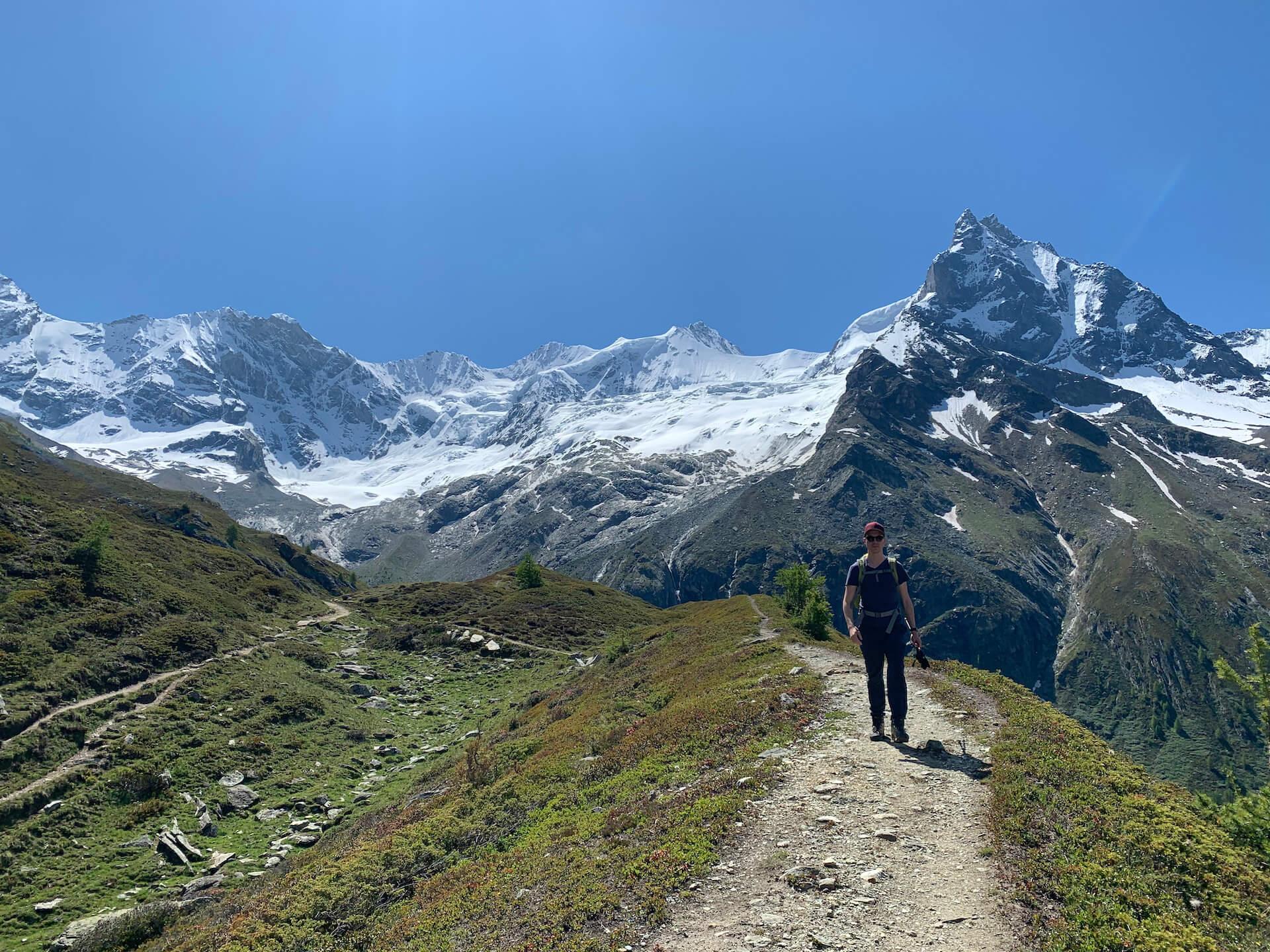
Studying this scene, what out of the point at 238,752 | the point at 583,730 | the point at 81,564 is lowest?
the point at 238,752

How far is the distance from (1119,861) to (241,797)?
94.4ft

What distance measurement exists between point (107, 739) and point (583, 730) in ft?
A: 71.4

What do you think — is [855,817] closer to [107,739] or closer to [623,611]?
[107,739]

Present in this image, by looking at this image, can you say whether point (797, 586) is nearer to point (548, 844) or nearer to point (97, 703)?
point (548, 844)

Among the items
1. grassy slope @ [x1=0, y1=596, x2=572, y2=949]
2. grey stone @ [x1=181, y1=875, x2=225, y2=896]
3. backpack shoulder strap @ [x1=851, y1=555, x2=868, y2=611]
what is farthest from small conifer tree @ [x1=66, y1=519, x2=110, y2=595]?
backpack shoulder strap @ [x1=851, y1=555, x2=868, y2=611]

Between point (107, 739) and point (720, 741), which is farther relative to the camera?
point (107, 739)

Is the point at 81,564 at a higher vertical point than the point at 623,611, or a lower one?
higher

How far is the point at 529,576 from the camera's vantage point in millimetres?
93125

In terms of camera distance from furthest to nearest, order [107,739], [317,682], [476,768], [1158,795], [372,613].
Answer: [372,613] → [317,682] → [107,739] → [476,768] → [1158,795]

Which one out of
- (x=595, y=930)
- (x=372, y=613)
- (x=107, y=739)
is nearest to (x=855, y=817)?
(x=595, y=930)

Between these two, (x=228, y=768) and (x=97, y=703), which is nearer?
(x=228, y=768)

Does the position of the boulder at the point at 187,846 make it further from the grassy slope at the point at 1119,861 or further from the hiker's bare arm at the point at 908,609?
the grassy slope at the point at 1119,861

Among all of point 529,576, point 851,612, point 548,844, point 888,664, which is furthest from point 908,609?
point 529,576

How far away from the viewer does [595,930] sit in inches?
363
